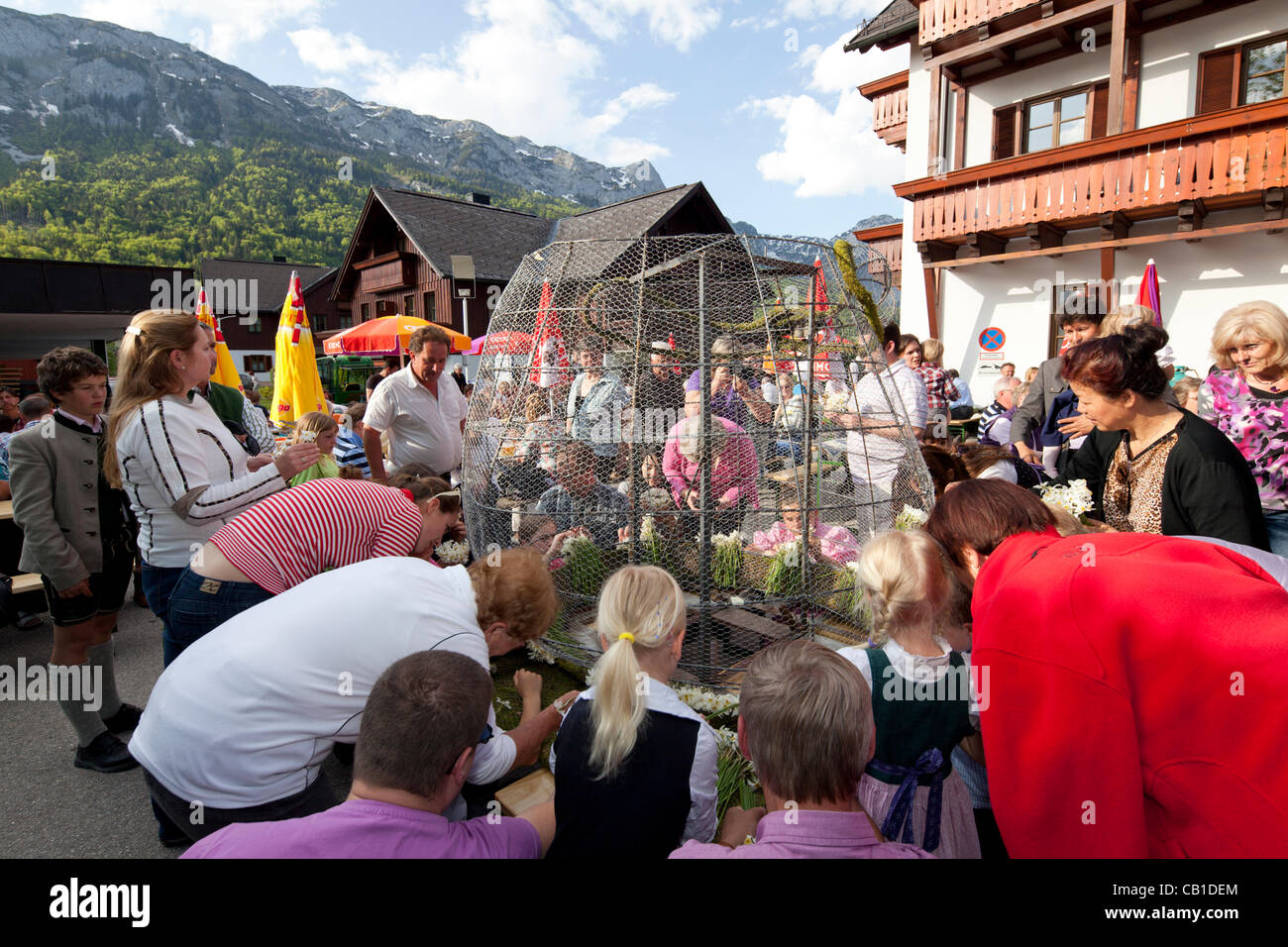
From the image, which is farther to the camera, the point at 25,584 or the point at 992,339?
the point at 992,339

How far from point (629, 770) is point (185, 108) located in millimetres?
163401

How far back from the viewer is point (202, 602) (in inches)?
98.8

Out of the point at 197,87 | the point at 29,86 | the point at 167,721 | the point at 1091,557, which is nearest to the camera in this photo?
the point at 1091,557

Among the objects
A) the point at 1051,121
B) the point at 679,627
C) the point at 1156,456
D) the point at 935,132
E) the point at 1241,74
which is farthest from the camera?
the point at 935,132

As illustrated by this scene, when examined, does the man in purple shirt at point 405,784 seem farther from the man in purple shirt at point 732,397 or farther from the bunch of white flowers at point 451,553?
the bunch of white flowers at point 451,553

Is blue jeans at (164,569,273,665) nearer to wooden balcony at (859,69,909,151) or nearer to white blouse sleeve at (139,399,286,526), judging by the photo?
white blouse sleeve at (139,399,286,526)

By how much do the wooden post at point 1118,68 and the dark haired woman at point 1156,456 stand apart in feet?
37.2

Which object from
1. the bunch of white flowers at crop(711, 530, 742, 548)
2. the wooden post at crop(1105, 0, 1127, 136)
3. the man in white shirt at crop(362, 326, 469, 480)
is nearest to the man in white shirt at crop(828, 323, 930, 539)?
the bunch of white flowers at crop(711, 530, 742, 548)

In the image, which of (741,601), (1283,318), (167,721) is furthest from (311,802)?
(1283,318)

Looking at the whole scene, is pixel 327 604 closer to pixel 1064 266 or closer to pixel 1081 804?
pixel 1081 804

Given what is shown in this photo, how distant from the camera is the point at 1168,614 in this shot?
1252mm

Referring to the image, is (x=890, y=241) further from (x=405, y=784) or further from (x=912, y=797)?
(x=405, y=784)

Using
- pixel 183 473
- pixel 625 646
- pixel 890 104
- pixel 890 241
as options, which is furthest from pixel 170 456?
pixel 890 104

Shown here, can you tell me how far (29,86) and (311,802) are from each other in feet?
534
